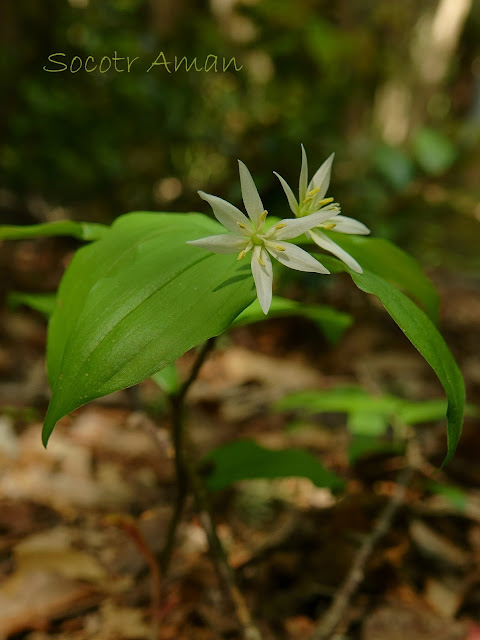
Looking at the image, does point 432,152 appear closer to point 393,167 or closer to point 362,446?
point 393,167

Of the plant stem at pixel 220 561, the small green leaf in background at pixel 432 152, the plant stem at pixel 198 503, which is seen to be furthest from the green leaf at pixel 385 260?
the small green leaf in background at pixel 432 152

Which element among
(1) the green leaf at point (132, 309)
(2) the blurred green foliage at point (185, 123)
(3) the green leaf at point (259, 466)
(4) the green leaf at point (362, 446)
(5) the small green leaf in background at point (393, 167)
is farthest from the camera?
(5) the small green leaf in background at point (393, 167)

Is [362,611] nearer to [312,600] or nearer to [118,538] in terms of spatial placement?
[312,600]

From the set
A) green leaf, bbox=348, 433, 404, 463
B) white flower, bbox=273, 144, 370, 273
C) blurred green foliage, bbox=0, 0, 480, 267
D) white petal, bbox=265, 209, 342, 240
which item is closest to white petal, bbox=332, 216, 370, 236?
white flower, bbox=273, 144, 370, 273

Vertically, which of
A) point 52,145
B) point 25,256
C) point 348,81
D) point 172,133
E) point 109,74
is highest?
point 348,81

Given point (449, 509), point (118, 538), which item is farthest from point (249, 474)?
point (449, 509)

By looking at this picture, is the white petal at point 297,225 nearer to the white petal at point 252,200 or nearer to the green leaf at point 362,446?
the white petal at point 252,200

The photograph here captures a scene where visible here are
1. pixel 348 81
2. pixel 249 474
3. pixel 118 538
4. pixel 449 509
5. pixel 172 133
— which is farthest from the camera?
pixel 348 81
